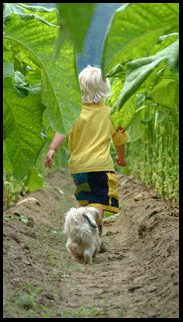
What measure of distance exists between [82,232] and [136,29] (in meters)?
1.26

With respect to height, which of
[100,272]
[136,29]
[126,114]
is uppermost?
[136,29]

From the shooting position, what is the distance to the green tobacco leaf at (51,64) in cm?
129

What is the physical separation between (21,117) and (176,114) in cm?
88

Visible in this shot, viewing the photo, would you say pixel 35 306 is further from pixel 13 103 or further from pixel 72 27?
pixel 72 27

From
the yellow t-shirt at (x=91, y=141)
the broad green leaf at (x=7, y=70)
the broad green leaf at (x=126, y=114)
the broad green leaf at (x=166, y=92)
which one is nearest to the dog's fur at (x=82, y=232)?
the yellow t-shirt at (x=91, y=141)

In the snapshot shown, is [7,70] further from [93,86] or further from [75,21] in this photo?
[75,21]

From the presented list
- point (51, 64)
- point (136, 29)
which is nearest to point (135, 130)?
point (51, 64)

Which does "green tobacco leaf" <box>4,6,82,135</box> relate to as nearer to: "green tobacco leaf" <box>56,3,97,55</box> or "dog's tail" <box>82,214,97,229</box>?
"dog's tail" <box>82,214,97,229</box>

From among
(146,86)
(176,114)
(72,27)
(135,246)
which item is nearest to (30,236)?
(135,246)

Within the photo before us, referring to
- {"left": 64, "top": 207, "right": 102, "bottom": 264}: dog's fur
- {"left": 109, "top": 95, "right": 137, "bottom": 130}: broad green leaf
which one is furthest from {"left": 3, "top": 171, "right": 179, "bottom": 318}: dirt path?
{"left": 109, "top": 95, "right": 137, "bottom": 130}: broad green leaf

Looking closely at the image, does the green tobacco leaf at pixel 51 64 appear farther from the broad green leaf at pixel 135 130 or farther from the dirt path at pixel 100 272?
the broad green leaf at pixel 135 130

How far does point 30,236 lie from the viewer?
2373mm

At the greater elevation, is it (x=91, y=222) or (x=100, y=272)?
(x=91, y=222)

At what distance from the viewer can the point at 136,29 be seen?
1079mm
